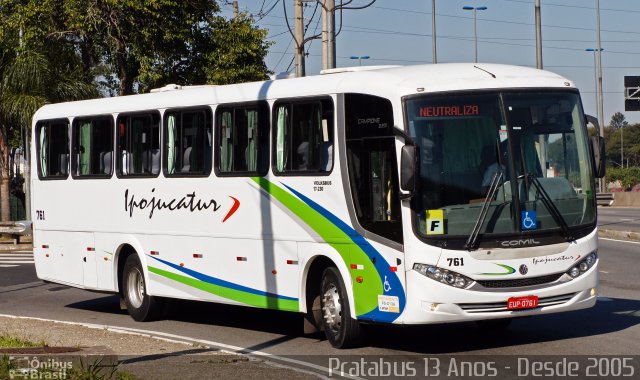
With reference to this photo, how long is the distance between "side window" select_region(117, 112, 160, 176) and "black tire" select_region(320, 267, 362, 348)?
178 inches

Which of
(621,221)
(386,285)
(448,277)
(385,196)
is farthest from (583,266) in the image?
(621,221)

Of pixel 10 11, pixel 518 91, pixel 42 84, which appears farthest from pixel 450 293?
pixel 10 11

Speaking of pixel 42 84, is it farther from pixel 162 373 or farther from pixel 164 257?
pixel 162 373

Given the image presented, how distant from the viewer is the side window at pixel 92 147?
1878 centimetres

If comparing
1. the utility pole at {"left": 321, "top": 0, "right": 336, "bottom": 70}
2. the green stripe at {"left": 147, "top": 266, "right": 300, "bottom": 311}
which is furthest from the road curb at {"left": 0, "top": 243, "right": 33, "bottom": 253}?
the green stripe at {"left": 147, "top": 266, "right": 300, "bottom": 311}

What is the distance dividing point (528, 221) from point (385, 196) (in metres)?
1.61

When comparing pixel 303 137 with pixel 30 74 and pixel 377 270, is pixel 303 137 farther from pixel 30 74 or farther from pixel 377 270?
pixel 30 74

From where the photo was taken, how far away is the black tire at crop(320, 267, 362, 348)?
13.6m

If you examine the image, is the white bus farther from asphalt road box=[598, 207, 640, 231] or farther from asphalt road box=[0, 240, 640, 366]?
asphalt road box=[598, 207, 640, 231]

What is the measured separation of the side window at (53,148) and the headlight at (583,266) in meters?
9.60

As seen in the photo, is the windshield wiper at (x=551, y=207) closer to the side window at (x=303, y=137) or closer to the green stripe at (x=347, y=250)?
the green stripe at (x=347, y=250)

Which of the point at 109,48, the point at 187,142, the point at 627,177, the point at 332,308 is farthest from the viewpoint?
the point at 627,177

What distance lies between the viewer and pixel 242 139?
1583 centimetres

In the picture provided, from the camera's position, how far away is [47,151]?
20188 millimetres
